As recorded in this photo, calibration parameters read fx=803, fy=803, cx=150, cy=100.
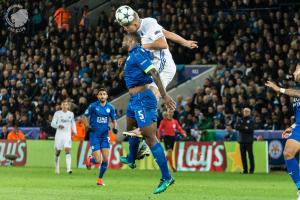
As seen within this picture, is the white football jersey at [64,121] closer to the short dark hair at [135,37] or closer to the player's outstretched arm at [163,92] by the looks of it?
the short dark hair at [135,37]

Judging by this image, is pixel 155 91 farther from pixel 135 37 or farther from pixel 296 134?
pixel 296 134

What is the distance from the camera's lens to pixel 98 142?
20969 mm

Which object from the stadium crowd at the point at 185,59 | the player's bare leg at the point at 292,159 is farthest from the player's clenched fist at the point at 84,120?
the player's bare leg at the point at 292,159

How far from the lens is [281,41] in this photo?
103ft

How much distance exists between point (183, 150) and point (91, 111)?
834 cm

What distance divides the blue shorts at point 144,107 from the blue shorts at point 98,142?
24.4ft

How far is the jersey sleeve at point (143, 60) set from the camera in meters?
13.0

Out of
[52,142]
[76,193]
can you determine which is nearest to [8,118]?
[52,142]

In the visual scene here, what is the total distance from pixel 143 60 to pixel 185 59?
21.5m

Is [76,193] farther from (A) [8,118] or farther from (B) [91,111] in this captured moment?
(A) [8,118]

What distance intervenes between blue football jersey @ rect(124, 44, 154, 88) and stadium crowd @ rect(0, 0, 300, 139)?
15278 mm

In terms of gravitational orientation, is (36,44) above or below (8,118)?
above

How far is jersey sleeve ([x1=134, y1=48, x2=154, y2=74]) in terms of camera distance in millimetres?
12984

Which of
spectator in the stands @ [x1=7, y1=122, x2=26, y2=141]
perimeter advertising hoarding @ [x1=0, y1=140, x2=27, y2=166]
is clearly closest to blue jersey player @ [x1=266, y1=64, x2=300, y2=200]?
perimeter advertising hoarding @ [x1=0, y1=140, x2=27, y2=166]
